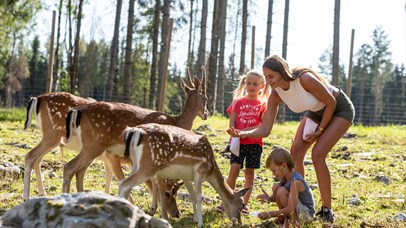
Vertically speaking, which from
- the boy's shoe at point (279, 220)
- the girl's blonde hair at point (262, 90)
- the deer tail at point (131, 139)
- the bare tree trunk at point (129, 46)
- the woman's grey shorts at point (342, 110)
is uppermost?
the bare tree trunk at point (129, 46)

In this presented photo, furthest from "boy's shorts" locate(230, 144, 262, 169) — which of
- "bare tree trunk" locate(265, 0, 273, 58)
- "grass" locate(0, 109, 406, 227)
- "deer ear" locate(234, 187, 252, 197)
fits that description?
"bare tree trunk" locate(265, 0, 273, 58)

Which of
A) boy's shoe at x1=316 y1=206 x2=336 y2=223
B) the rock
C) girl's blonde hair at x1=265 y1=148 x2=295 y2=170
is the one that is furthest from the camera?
boy's shoe at x1=316 y1=206 x2=336 y2=223

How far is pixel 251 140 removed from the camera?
6.78 meters

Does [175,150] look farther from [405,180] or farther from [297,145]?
[405,180]

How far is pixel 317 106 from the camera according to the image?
5871 mm

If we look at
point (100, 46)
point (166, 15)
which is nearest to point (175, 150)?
point (166, 15)

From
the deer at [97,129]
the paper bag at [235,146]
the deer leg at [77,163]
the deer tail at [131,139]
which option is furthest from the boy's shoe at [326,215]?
the deer leg at [77,163]

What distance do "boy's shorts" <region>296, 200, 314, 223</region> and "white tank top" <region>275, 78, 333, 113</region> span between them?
3.46 feet

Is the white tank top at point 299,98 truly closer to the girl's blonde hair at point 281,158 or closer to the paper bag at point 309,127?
the paper bag at point 309,127

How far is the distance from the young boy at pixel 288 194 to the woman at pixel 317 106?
31cm

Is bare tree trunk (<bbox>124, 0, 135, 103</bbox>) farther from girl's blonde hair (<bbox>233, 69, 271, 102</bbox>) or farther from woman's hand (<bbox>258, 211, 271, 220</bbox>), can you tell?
woman's hand (<bbox>258, 211, 271, 220</bbox>)

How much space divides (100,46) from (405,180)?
69.7 meters

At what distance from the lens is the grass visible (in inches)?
235

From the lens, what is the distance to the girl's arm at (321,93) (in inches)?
223
